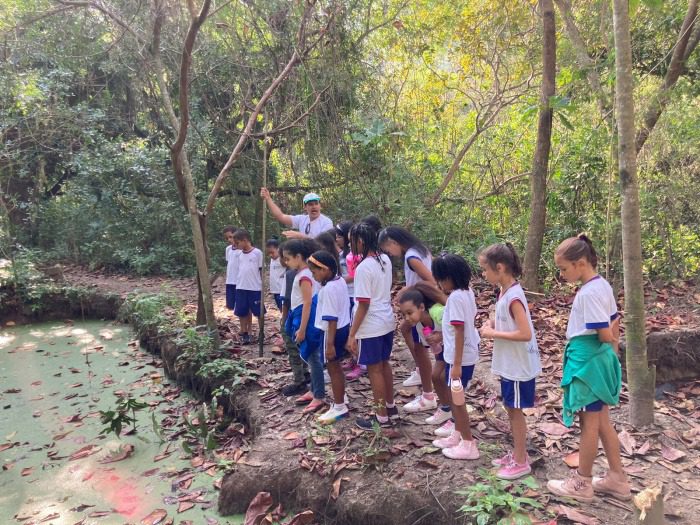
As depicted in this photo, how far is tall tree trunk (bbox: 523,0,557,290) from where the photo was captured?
5.07m

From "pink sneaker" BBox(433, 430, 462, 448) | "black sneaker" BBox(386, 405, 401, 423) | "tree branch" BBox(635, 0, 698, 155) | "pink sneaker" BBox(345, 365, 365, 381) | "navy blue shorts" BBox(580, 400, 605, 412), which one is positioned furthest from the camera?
"tree branch" BBox(635, 0, 698, 155)

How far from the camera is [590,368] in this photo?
8.62ft

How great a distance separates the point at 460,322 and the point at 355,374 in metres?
2.03

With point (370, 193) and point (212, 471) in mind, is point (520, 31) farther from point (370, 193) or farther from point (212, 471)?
point (212, 471)

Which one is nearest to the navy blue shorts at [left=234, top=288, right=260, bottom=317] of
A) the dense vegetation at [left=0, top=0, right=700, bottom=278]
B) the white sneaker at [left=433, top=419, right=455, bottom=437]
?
the dense vegetation at [left=0, top=0, right=700, bottom=278]

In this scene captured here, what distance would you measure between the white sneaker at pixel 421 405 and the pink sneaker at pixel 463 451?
0.72m

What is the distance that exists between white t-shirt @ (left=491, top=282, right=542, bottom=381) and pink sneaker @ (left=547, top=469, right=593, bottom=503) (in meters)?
0.61

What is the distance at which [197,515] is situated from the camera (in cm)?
342

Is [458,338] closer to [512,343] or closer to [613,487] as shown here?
[512,343]

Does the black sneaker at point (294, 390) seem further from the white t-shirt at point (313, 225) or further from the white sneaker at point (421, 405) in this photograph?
the white t-shirt at point (313, 225)

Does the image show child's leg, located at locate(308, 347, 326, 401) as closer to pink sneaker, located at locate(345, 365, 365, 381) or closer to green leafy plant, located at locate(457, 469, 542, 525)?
pink sneaker, located at locate(345, 365, 365, 381)

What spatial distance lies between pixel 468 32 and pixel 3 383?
8485 millimetres

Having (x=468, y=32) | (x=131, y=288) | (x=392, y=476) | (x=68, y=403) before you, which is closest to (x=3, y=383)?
(x=68, y=403)

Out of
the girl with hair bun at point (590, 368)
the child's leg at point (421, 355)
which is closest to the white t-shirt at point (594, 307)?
the girl with hair bun at point (590, 368)
